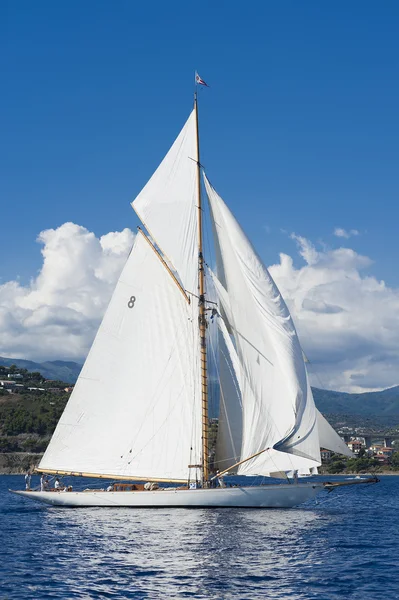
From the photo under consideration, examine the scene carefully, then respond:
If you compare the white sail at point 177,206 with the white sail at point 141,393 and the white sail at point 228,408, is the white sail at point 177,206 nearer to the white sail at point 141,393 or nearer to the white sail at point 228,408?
the white sail at point 141,393

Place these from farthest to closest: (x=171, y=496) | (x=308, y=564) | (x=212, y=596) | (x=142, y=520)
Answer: (x=171, y=496)
(x=142, y=520)
(x=308, y=564)
(x=212, y=596)

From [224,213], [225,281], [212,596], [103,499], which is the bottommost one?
[212,596]

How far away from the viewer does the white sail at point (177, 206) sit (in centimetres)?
6006

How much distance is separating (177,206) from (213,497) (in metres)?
22.2

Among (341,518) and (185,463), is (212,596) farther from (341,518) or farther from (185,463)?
(341,518)

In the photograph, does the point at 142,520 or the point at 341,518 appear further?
the point at 341,518

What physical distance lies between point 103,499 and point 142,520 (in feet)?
26.9

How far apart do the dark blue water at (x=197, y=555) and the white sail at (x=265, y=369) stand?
4519mm

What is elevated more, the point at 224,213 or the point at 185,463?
the point at 224,213

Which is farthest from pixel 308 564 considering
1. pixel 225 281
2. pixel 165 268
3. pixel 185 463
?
pixel 165 268

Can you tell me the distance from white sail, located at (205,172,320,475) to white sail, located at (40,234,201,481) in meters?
4.50

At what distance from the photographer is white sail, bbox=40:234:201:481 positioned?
5756 centimetres

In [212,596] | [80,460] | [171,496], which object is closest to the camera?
[212,596]

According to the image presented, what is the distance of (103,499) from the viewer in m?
59.1
